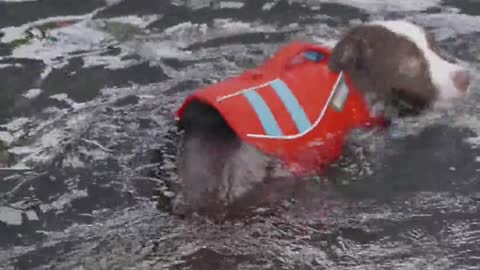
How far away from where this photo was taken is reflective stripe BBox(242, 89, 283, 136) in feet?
16.5

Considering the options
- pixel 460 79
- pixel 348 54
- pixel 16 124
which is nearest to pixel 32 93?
pixel 16 124

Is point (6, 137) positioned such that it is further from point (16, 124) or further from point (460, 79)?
point (460, 79)

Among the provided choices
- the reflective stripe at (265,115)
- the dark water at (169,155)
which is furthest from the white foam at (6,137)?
the reflective stripe at (265,115)

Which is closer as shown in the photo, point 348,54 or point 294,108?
point 294,108

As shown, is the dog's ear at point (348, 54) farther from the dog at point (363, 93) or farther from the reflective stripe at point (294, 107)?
the reflective stripe at point (294, 107)

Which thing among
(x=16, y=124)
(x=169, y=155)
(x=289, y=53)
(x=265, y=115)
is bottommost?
(x=169, y=155)

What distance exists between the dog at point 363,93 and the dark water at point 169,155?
136mm

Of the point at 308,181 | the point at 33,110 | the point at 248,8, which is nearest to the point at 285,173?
the point at 308,181

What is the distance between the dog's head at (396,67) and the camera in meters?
5.64

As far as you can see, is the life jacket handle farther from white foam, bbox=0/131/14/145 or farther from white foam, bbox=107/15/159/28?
white foam, bbox=107/15/159/28

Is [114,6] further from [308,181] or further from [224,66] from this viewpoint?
[308,181]

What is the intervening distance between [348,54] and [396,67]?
12.0 inches

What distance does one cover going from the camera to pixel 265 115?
5.04 m

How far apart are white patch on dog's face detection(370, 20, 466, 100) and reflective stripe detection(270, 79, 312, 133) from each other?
89 centimetres
